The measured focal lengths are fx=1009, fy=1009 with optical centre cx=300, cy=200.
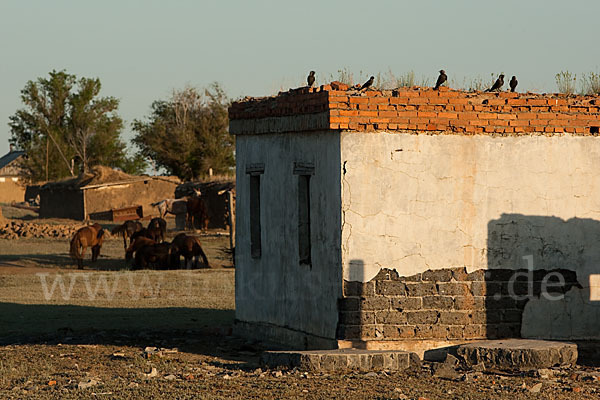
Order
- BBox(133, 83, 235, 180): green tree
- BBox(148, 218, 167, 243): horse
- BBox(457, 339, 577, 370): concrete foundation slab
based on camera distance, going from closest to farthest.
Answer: BBox(457, 339, 577, 370): concrete foundation slab
BBox(148, 218, 167, 243): horse
BBox(133, 83, 235, 180): green tree

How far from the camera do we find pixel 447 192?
41.7ft

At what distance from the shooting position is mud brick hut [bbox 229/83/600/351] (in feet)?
40.5

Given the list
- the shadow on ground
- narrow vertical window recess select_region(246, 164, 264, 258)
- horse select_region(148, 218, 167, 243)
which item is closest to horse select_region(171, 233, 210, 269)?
horse select_region(148, 218, 167, 243)

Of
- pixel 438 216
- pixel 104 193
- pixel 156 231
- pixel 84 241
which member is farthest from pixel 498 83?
pixel 104 193

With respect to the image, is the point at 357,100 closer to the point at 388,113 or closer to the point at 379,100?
the point at 379,100

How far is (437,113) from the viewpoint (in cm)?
1259

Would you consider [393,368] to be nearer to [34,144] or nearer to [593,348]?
[593,348]

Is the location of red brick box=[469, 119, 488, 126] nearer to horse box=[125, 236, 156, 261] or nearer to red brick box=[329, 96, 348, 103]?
red brick box=[329, 96, 348, 103]

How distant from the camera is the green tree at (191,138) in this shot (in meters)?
62.5

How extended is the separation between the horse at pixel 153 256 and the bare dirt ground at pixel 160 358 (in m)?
2.52

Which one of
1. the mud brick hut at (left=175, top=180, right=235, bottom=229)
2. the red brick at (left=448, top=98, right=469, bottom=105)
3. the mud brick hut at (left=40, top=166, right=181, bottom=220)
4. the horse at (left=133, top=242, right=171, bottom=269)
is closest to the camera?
the red brick at (left=448, top=98, right=469, bottom=105)

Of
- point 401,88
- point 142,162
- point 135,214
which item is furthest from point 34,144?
point 401,88

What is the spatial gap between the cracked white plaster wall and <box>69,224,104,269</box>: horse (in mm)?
16362

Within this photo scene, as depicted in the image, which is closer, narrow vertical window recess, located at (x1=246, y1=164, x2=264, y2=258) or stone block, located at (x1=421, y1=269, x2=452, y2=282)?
stone block, located at (x1=421, y1=269, x2=452, y2=282)
